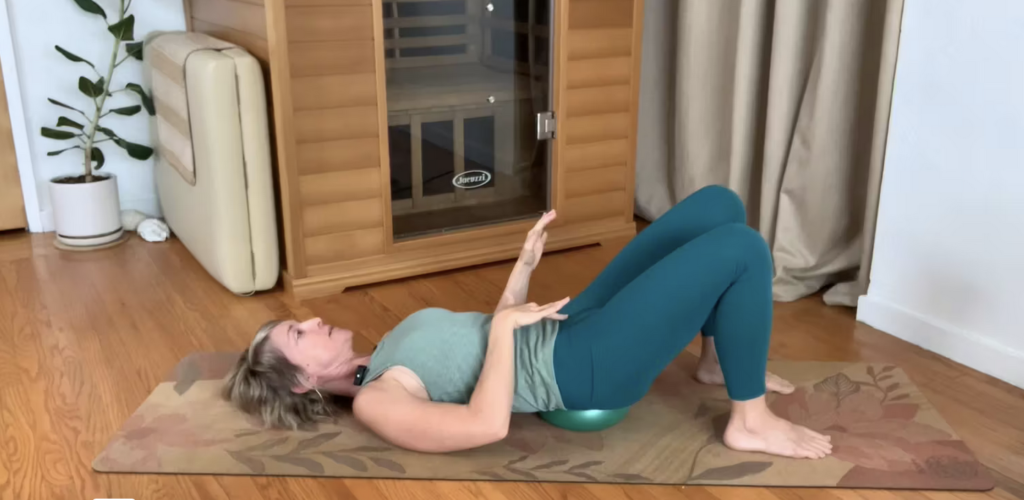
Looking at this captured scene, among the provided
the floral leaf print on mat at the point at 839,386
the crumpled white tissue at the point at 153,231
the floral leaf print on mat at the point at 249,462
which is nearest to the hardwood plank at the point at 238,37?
the crumpled white tissue at the point at 153,231

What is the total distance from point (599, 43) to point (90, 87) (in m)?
1.51

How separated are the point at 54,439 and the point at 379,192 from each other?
101cm

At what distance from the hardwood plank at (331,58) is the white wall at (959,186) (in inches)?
50.2

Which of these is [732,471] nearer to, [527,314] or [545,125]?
[527,314]

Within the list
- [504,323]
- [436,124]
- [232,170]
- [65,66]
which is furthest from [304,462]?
[65,66]

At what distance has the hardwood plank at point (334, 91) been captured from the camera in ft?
7.20

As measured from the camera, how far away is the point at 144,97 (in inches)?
105

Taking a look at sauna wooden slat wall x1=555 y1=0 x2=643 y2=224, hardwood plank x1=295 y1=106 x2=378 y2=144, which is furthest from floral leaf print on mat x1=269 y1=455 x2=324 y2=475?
sauna wooden slat wall x1=555 y1=0 x2=643 y2=224

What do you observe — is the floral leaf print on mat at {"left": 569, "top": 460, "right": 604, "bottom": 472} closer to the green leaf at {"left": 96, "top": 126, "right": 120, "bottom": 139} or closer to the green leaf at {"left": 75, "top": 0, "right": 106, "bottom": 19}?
the green leaf at {"left": 96, "top": 126, "right": 120, "bottom": 139}

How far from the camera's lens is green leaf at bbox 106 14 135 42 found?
8.49ft

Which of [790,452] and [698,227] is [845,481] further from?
[698,227]

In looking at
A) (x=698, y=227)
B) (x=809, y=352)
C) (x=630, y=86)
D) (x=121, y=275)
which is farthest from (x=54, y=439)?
(x=630, y=86)

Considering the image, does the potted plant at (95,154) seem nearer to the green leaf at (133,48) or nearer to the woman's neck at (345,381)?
the green leaf at (133,48)

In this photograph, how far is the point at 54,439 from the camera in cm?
167
